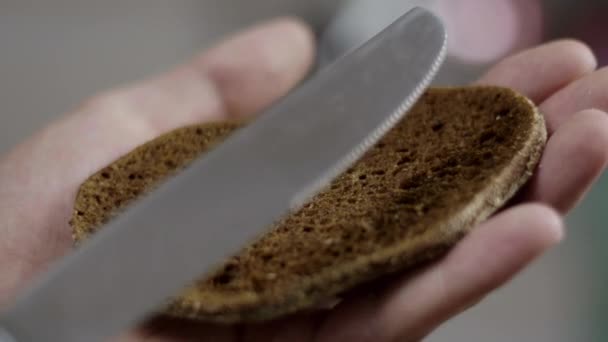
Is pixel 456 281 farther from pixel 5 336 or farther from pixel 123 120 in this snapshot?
pixel 123 120

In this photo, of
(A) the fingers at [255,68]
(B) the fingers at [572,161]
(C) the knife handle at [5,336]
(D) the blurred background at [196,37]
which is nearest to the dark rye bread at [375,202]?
(B) the fingers at [572,161]

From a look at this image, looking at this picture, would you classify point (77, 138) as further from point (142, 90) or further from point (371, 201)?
point (371, 201)

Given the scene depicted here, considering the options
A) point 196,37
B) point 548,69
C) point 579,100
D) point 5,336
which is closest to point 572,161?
point 579,100

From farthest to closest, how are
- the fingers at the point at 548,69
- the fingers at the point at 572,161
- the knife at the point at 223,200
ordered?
the fingers at the point at 548,69 → the fingers at the point at 572,161 → the knife at the point at 223,200

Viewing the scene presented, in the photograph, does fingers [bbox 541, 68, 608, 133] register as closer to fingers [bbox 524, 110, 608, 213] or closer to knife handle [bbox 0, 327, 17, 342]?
fingers [bbox 524, 110, 608, 213]

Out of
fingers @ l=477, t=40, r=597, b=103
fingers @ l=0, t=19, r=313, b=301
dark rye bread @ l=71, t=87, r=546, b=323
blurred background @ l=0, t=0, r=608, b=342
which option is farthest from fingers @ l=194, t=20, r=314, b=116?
fingers @ l=477, t=40, r=597, b=103

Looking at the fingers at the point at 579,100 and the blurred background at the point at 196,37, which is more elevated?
the blurred background at the point at 196,37

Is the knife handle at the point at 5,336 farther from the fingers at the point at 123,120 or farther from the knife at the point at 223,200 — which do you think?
the fingers at the point at 123,120
